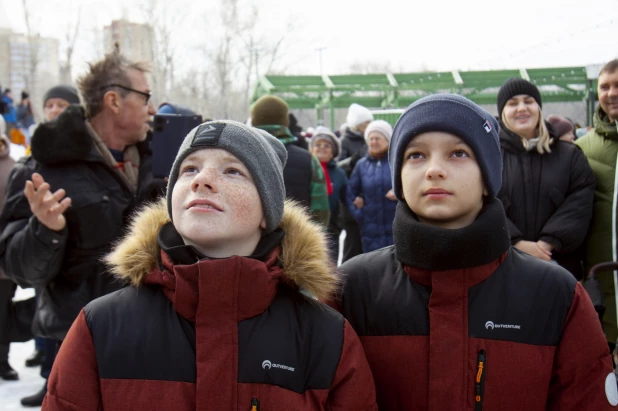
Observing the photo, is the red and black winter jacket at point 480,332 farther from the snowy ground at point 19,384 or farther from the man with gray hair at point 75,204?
the snowy ground at point 19,384

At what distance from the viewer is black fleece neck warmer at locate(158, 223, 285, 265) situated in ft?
5.51

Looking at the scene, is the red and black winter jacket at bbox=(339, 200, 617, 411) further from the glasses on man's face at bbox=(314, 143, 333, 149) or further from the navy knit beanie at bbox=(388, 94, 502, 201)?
the glasses on man's face at bbox=(314, 143, 333, 149)

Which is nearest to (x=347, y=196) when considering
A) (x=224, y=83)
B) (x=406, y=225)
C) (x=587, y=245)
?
(x=587, y=245)

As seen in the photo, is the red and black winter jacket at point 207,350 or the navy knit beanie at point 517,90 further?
the navy knit beanie at point 517,90

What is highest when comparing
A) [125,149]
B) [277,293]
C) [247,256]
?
[125,149]

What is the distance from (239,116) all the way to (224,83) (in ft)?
7.50

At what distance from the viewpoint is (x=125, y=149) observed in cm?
308

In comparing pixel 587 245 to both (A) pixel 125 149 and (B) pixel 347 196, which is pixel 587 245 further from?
(B) pixel 347 196

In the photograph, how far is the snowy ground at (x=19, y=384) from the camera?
169 inches

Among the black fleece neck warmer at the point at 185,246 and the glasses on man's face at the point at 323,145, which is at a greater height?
the black fleece neck warmer at the point at 185,246

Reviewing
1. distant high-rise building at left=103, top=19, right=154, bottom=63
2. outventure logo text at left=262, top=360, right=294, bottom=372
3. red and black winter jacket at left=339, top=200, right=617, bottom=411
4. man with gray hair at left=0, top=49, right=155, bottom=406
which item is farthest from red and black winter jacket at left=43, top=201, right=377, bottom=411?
distant high-rise building at left=103, top=19, right=154, bottom=63

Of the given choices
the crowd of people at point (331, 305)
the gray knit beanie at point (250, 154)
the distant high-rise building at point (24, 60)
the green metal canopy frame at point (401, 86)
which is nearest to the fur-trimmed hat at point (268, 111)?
the crowd of people at point (331, 305)

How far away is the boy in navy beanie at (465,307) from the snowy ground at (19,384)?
3347mm

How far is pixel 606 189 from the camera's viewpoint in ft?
11.6
